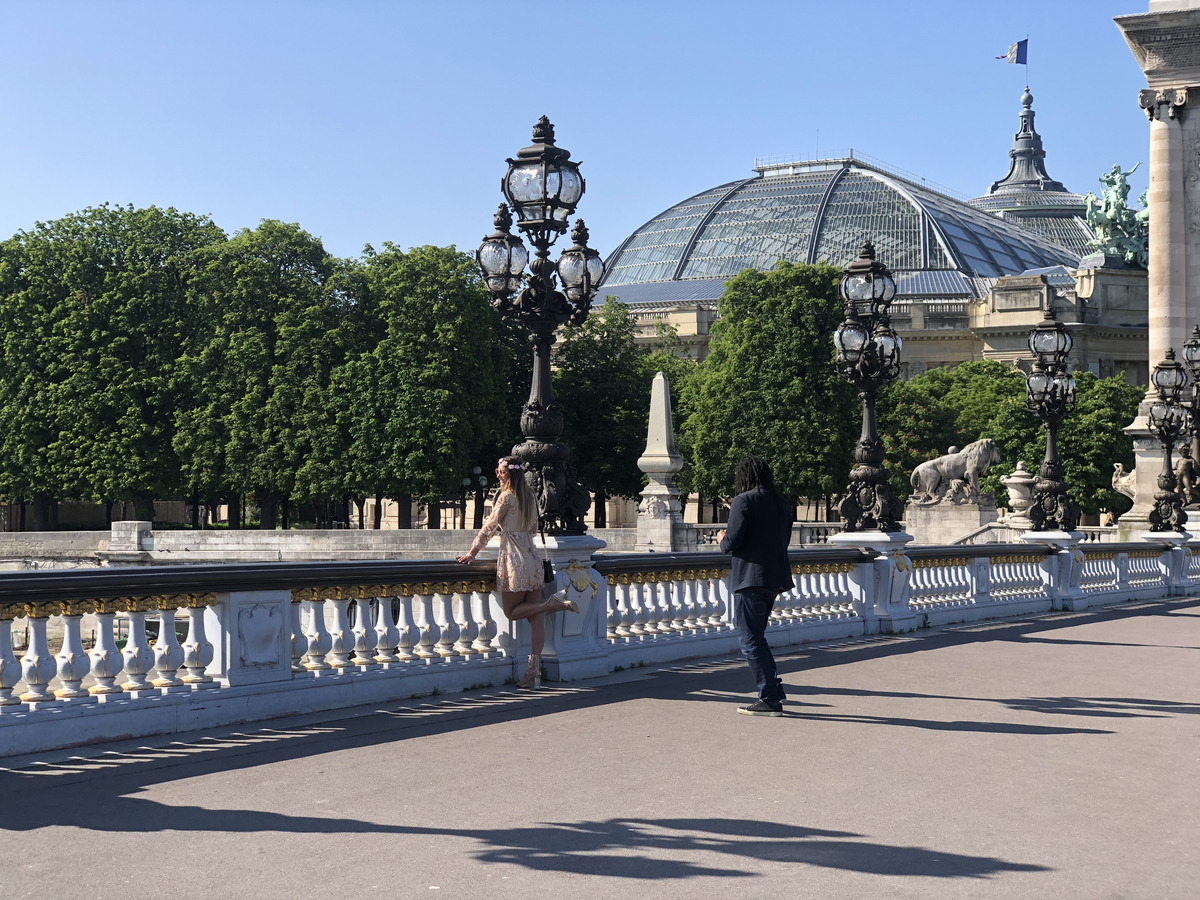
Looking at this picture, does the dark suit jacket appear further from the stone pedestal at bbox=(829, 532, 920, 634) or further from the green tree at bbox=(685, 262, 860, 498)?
the green tree at bbox=(685, 262, 860, 498)

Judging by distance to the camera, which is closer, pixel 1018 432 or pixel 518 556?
pixel 518 556

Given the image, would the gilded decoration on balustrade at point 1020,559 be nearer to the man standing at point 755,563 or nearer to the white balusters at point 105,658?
the man standing at point 755,563

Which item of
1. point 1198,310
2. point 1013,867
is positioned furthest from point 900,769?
point 1198,310

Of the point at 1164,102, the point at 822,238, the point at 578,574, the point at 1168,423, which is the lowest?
the point at 578,574

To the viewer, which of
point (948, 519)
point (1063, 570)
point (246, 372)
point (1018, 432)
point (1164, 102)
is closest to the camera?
point (1063, 570)

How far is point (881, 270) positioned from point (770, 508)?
→ 8.91 m

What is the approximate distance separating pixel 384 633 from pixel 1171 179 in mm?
33950

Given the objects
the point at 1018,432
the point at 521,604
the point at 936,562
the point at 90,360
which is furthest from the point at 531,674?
the point at 1018,432

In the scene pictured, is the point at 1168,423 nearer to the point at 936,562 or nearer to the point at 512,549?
the point at 936,562

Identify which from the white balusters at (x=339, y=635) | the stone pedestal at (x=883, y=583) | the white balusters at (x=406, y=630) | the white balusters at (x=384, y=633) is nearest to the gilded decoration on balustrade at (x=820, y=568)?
the stone pedestal at (x=883, y=583)

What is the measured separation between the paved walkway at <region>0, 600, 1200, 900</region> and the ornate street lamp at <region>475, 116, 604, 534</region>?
2075 millimetres

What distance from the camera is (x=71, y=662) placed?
962cm

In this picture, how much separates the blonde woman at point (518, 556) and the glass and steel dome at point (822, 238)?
101 metres

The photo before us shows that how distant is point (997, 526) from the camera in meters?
44.0
